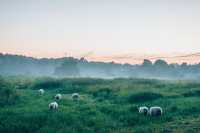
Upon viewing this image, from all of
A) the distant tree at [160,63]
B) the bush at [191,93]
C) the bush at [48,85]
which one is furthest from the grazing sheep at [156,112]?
the distant tree at [160,63]

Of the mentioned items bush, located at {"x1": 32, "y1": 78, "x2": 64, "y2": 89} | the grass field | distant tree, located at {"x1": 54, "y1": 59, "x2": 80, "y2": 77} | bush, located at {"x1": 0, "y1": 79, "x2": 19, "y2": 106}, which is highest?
bush, located at {"x1": 0, "y1": 79, "x2": 19, "y2": 106}

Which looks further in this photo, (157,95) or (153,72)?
(153,72)

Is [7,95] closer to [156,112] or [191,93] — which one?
[156,112]

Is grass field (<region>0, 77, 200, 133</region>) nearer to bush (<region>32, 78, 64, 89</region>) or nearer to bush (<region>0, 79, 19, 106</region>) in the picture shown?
bush (<region>0, 79, 19, 106</region>)

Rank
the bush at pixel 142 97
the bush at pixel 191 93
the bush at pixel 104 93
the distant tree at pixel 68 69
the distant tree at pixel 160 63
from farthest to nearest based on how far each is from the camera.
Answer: the distant tree at pixel 160 63, the distant tree at pixel 68 69, the bush at pixel 104 93, the bush at pixel 191 93, the bush at pixel 142 97

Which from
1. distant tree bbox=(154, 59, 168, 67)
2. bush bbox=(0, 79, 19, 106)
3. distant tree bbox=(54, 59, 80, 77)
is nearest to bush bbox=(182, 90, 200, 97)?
bush bbox=(0, 79, 19, 106)

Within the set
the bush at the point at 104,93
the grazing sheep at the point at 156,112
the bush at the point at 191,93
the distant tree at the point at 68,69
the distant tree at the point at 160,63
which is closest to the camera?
the grazing sheep at the point at 156,112

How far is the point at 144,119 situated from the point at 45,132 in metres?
8.71

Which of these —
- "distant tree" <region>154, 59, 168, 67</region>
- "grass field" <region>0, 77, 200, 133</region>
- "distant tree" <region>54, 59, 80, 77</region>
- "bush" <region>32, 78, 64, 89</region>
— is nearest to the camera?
"grass field" <region>0, 77, 200, 133</region>

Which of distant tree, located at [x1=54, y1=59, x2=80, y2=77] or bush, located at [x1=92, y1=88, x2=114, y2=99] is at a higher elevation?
bush, located at [x1=92, y1=88, x2=114, y2=99]

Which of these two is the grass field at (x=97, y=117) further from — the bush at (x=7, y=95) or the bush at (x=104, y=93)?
the bush at (x=104, y=93)

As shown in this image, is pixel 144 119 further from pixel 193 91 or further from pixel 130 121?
pixel 193 91

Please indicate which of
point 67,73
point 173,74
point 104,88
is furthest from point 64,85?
point 173,74

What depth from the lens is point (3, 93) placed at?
3606cm
